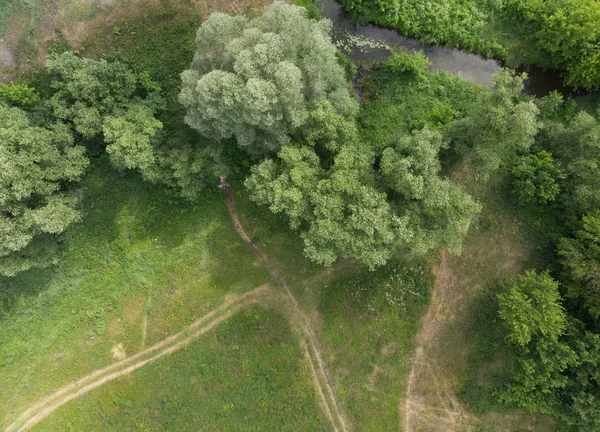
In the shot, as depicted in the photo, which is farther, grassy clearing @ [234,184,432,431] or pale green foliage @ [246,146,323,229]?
grassy clearing @ [234,184,432,431]

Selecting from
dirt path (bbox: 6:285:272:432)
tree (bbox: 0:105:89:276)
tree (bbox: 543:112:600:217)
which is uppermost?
tree (bbox: 543:112:600:217)

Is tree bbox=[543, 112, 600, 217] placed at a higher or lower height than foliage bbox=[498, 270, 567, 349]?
higher

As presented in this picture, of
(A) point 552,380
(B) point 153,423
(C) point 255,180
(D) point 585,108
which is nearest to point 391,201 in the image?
(C) point 255,180

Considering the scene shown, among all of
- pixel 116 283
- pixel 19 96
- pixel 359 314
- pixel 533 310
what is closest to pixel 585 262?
pixel 533 310

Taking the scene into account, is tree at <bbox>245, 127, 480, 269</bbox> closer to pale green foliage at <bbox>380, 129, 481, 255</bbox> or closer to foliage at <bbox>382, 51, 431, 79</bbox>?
pale green foliage at <bbox>380, 129, 481, 255</bbox>

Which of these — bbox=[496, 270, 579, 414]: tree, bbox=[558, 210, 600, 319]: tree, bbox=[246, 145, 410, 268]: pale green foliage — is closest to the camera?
bbox=[246, 145, 410, 268]: pale green foliage

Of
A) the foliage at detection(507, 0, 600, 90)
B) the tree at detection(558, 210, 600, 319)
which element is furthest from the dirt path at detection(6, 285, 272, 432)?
the foliage at detection(507, 0, 600, 90)

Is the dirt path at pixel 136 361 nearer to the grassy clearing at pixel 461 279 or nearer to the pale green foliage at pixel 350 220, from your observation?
the pale green foliage at pixel 350 220

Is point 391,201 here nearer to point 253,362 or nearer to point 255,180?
point 255,180
